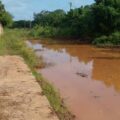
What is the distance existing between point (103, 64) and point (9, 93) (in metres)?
10.3

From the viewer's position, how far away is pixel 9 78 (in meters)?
11.5

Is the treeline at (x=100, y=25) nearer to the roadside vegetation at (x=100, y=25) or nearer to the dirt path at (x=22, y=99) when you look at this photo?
the roadside vegetation at (x=100, y=25)

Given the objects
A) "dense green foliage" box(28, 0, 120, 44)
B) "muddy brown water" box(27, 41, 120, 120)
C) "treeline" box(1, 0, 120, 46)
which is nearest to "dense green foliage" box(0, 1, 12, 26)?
"dense green foliage" box(28, 0, 120, 44)

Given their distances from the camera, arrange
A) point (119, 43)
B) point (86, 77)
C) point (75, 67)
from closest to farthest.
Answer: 1. point (86, 77)
2. point (75, 67)
3. point (119, 43)

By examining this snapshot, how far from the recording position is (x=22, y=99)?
28.2 ft

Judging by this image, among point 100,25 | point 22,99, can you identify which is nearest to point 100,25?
point 100,25

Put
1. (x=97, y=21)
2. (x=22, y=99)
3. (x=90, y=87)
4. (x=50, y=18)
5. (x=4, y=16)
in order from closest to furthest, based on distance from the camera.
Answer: (x=22, y=99) → (x=90, y=87) → (x=97, y=21) → (x=4, y=16) → (x=50, y=18)

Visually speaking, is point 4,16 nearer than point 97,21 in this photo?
No

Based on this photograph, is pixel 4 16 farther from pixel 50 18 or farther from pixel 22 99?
pixel 22 99

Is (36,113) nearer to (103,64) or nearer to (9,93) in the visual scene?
(9,93)

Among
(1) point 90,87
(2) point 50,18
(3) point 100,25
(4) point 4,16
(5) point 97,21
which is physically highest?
(2) point 50,18

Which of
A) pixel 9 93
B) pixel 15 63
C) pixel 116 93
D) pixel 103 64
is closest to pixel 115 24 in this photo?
pixel 103 64

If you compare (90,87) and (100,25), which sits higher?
(100,25)

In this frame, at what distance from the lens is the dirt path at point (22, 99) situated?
7370 mm
